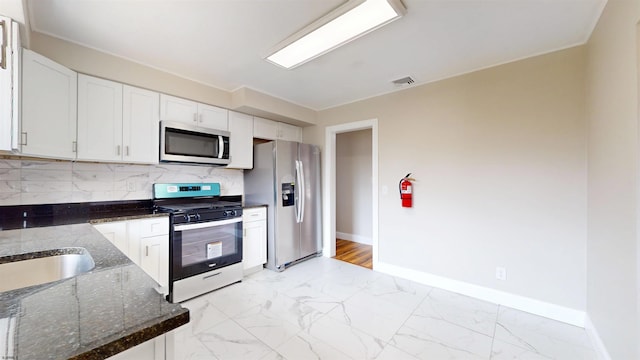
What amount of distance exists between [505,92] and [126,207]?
4.00 metres

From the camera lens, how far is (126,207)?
2.53 meters

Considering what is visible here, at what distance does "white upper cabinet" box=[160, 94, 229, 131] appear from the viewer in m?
2.62

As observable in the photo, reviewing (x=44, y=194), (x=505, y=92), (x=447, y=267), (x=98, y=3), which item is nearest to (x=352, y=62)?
(x=505, y=92)

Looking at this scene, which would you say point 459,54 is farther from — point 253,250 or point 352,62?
point 253,250

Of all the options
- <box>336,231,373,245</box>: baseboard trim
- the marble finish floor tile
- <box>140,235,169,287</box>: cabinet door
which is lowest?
the marble finish floor tile

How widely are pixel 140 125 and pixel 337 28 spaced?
2.11 meters

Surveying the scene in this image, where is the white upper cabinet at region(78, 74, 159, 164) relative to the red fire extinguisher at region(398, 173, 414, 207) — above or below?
above

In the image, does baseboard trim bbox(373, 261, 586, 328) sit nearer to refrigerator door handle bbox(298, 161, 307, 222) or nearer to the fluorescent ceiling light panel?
refrigerator door handle bbox(298, 161, 307, 222)

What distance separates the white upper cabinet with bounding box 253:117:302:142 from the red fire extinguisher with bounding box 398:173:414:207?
75.7 inches

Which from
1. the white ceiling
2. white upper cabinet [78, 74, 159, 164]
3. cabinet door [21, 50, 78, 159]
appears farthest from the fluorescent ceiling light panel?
cabinet door [21, 50, 78, 159]

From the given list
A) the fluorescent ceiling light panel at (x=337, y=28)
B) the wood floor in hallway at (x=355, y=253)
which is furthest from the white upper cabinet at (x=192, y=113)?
the wood floor in hallway at (x=355, y=253)

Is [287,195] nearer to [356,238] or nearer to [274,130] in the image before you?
[274,130]

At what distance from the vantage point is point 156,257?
2.32m

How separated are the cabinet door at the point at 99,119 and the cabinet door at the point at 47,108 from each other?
0.20 feet
